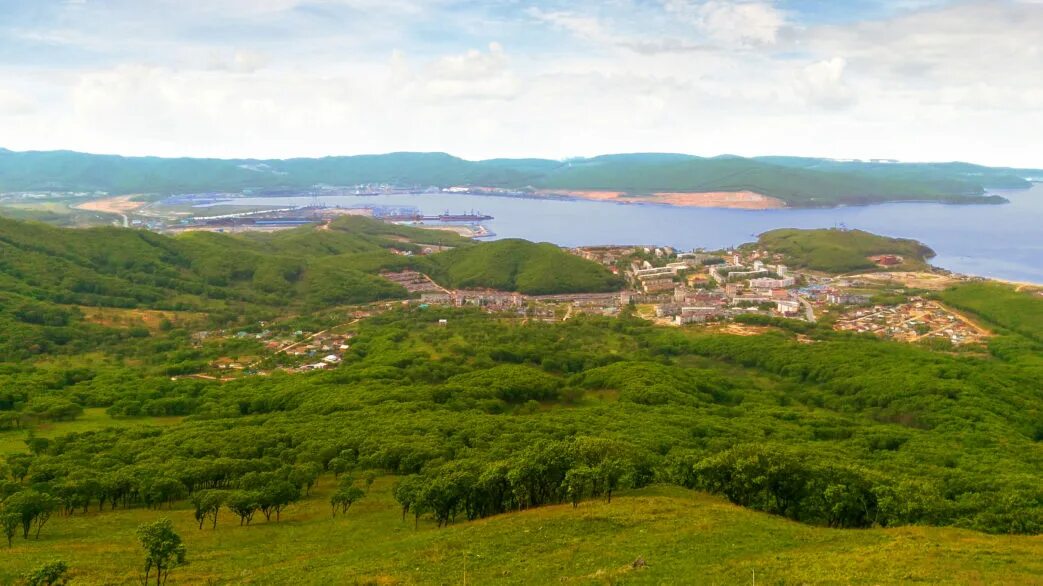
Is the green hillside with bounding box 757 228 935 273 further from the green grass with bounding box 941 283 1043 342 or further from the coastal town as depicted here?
the green grass with bounding box 941 283 1043 342

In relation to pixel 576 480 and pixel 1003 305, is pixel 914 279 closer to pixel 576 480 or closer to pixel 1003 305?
pixel 1003 305

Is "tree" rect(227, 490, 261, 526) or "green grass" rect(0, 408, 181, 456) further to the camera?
"green grass" rect(0, 408, 181, 456)

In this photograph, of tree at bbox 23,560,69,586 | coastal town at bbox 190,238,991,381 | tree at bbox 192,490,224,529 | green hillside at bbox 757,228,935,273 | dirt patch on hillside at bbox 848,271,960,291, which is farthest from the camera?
green hillside at bbox 757,228,935,273

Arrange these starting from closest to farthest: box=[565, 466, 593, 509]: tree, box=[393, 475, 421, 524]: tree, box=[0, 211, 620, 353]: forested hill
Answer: box=[565, 466, 593, 509]: tree → box=[393, 475, 421, 524]: tree → box=[0, 211, 620, 353]: forested hill

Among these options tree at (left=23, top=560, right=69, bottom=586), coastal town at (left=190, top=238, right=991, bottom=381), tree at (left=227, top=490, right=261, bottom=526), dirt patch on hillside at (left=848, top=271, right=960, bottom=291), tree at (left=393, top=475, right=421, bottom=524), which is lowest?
coastal town at (left=190, top=238, right=991, bottom=381)

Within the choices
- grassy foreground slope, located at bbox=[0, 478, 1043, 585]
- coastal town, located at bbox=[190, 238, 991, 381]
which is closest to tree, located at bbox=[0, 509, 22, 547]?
grassy foreground slope, located at bbox=[0, 478, 1043, 585]

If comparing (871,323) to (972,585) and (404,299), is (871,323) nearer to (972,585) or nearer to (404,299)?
(404,299)

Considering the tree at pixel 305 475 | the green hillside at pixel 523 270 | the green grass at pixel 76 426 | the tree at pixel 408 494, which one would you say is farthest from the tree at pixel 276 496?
the green hillside at pixel 523 270
